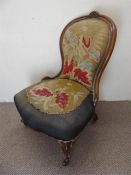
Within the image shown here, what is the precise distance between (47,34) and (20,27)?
0.23 metres

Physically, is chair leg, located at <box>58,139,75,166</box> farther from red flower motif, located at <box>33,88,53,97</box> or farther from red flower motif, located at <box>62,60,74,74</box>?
red flower motif, located at <box>62,60,74,74</box>

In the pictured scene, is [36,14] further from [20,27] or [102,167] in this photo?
[102,167]

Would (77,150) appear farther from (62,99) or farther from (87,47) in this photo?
(87,47)

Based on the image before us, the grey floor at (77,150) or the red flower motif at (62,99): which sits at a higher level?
the red flower motif at (62,99)

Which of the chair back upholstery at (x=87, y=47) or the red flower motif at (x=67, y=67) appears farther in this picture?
the red flower motif at (x=67, y=67)

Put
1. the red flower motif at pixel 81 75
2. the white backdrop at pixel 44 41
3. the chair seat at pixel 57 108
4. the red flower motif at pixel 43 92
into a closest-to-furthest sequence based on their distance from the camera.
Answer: the chair seat at pixel 57 108 → the red flower motif at pixel 43 92 → the red flower motif at pixel 81 75 → the white backdrop at pixel 44 41

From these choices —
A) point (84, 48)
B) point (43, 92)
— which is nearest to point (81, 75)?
point (84, 48)

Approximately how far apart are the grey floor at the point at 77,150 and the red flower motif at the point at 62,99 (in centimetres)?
38

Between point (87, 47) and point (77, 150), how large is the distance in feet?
2.39

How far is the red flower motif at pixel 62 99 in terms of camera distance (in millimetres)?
1534

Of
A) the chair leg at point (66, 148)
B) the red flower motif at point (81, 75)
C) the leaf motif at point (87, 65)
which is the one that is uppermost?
the leaf motif at point (87, 65)

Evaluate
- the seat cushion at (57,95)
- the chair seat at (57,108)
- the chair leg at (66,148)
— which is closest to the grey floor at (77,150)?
the chair leg at (66,148)

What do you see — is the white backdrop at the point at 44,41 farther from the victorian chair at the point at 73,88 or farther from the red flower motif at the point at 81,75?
the red flower motif at the point at 81,75

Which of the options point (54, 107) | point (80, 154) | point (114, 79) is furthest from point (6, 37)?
point (80, 154)
